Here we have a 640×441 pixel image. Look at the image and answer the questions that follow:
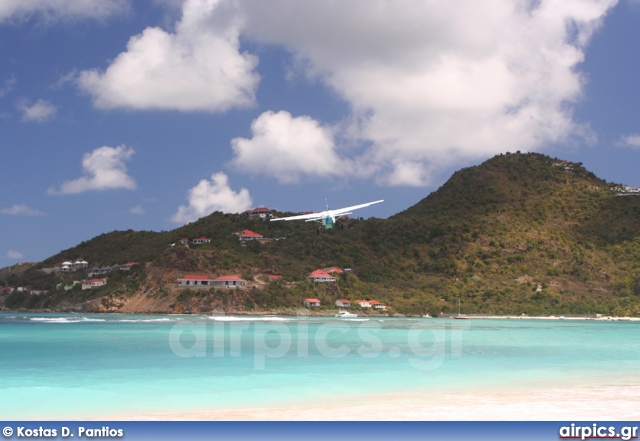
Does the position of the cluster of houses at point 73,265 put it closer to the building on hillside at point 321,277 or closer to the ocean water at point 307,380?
the building on hillside at point 321,277

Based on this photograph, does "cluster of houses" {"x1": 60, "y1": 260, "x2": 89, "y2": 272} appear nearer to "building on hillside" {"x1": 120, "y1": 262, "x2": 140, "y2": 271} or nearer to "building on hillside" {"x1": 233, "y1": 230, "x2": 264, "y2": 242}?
"building on hillside" {"x1": 120, "y1": 262, "x2": 140, "y2": 271}

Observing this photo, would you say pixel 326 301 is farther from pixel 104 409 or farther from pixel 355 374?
pixel 104 409

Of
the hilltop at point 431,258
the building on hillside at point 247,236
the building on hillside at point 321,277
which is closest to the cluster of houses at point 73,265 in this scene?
the hilltop at point 431,258

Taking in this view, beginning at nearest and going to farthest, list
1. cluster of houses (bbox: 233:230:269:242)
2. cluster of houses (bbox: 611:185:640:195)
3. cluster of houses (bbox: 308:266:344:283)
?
cluster of houses (bbox: 308:266:344:283) < cluster of houses (bbox: 233:230:269:242) < cluster of houses (bbox: 611:185:640:195)

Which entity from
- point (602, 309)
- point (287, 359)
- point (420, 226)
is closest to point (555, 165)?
point (420, 226)

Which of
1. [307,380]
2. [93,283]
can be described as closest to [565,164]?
[93,283]

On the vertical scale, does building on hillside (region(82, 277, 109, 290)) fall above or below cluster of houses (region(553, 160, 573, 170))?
below

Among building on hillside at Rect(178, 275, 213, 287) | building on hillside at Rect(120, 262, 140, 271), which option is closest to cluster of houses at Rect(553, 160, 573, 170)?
building on hillside at Rect(178, 275, 213, 287)
